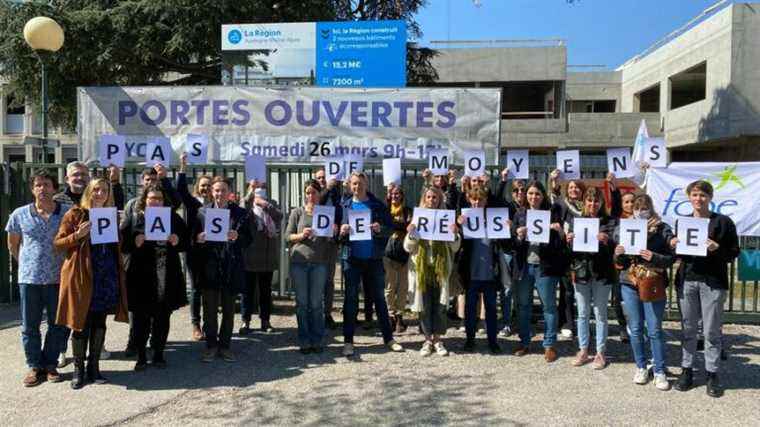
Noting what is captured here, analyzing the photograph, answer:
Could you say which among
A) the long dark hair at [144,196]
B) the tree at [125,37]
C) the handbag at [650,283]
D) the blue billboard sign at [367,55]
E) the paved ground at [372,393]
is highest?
the tree at [125,37]

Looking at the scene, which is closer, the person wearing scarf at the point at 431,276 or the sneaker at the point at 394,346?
the person wearing scarf at the point at 431,276

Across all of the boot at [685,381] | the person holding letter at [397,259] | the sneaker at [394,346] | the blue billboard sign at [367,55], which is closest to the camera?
the boot at [685,381]

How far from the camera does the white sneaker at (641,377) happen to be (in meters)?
5.47

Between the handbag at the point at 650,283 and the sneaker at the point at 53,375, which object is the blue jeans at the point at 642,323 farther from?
the sneaker at the point at 53,375

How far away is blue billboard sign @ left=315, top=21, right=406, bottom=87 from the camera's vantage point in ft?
37.5

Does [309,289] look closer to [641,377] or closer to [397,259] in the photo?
[397,259]

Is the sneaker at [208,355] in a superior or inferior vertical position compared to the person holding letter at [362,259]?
inferior

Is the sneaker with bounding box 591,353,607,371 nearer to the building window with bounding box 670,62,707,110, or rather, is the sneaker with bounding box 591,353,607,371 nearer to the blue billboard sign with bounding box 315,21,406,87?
the blue billboard sign with bounding box 315,21,406,87

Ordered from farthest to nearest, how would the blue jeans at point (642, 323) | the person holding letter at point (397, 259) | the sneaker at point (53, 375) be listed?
A: the person holding letter at point (397, 259) < the sneaker at point (53, 375) < the blue jeans at point (642, 323)

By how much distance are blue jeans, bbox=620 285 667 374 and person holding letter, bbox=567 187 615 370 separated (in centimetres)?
32

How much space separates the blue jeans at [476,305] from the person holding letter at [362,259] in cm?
84

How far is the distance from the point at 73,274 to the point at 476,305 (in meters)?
4.12

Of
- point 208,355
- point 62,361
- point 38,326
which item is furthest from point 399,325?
point 38,326

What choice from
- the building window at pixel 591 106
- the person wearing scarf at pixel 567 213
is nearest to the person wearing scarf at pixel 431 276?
the person wearing scarf at pixel 567 213
